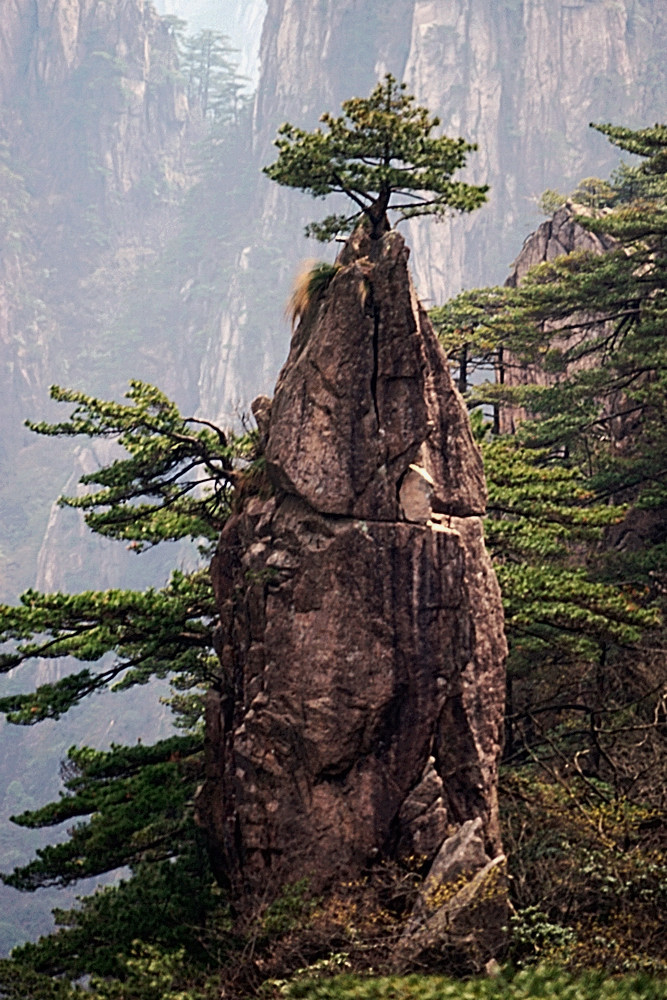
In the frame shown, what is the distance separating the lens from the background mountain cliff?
8694 centimetres

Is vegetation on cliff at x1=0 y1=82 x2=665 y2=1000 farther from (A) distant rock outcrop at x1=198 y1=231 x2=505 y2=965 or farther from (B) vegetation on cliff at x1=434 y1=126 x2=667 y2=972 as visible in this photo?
(A) distant rock outcrop at x1=198 y1=231 x2=505 y2=965

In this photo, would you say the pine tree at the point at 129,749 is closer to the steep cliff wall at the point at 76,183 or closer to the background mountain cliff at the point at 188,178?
the background mountain cliff at the point at 188,178

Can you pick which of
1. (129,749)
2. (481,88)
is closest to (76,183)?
(481,88)

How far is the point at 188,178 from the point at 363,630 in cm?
12106

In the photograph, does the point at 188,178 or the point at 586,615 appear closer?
the point at 586,615

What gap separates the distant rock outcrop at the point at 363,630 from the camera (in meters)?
11.0

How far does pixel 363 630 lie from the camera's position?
36.4ft

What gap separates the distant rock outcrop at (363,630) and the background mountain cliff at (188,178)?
68217 mm

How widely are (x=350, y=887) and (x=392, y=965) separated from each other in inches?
47.2

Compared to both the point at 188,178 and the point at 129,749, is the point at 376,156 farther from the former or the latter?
the point at 188,178

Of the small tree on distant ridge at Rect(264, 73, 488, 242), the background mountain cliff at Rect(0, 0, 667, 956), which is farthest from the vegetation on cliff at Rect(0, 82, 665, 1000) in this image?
the background mountain cliff at Rect(0, 0, 667, 956)

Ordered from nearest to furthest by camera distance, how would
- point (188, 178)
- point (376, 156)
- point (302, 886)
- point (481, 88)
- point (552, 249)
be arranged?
point (302, 886)
point (376, 156)
point (552, 249)
point (481, 88)
point (188, 178)

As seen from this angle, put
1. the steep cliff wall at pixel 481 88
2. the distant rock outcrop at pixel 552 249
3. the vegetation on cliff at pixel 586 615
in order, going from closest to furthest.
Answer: the vegetation on cliff at pixel 586 615 < the distant rock outcrop at pixel 552 249 < the steep cliff wall at pixel 481 88

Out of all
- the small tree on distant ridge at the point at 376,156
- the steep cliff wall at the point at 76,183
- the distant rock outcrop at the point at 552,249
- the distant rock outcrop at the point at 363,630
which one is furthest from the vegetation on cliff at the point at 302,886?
the steep cliff wall at the point at 76,183
